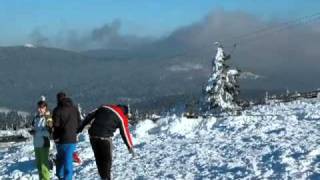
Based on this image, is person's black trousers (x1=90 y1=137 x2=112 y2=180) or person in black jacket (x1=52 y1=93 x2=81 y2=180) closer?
person's black trousers (x1=90 y1=137 x2=112 y2=180)

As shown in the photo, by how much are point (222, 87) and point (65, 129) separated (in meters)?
50.9

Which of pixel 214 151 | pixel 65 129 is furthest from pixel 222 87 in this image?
pixel 65 129

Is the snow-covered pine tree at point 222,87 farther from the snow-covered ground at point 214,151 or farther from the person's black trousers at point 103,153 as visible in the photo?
the person's black trousers at point 103,153

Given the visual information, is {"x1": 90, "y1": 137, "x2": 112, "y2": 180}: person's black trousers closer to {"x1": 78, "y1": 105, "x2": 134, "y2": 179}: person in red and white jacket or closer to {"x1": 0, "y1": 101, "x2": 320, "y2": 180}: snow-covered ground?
{"x1": 78, "y1": 105, "x2": 134, "y2": 179}: person in red and white jacket

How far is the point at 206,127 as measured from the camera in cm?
2464

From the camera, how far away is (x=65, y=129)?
15.0 metres

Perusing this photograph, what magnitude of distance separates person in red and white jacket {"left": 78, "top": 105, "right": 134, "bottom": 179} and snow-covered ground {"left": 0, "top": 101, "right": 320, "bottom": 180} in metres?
2.16

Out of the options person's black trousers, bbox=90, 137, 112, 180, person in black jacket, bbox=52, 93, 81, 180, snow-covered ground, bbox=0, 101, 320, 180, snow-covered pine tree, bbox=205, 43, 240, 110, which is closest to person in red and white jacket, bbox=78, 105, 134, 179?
person's black trousers, bbox=90, 137, 112, 180

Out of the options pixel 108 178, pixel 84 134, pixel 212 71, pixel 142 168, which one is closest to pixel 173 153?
pixel 142 168

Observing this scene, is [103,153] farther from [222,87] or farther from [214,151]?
[222,87]

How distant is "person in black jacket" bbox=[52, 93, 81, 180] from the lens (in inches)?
591

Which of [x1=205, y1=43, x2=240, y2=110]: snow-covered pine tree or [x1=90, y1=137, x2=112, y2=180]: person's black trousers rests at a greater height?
[x1=205, y1=43, x2=240, y2=110]: snow-covered pine tree

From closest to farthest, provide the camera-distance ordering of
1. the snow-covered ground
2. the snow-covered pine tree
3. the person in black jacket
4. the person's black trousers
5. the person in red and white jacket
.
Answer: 1. the person in red and white jacket
2. the person's black trousers
3. the person in black jacket
4. the snow-covered ground
5. the snow-covered pine tree

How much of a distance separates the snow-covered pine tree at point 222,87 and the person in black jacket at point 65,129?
4957 cm
